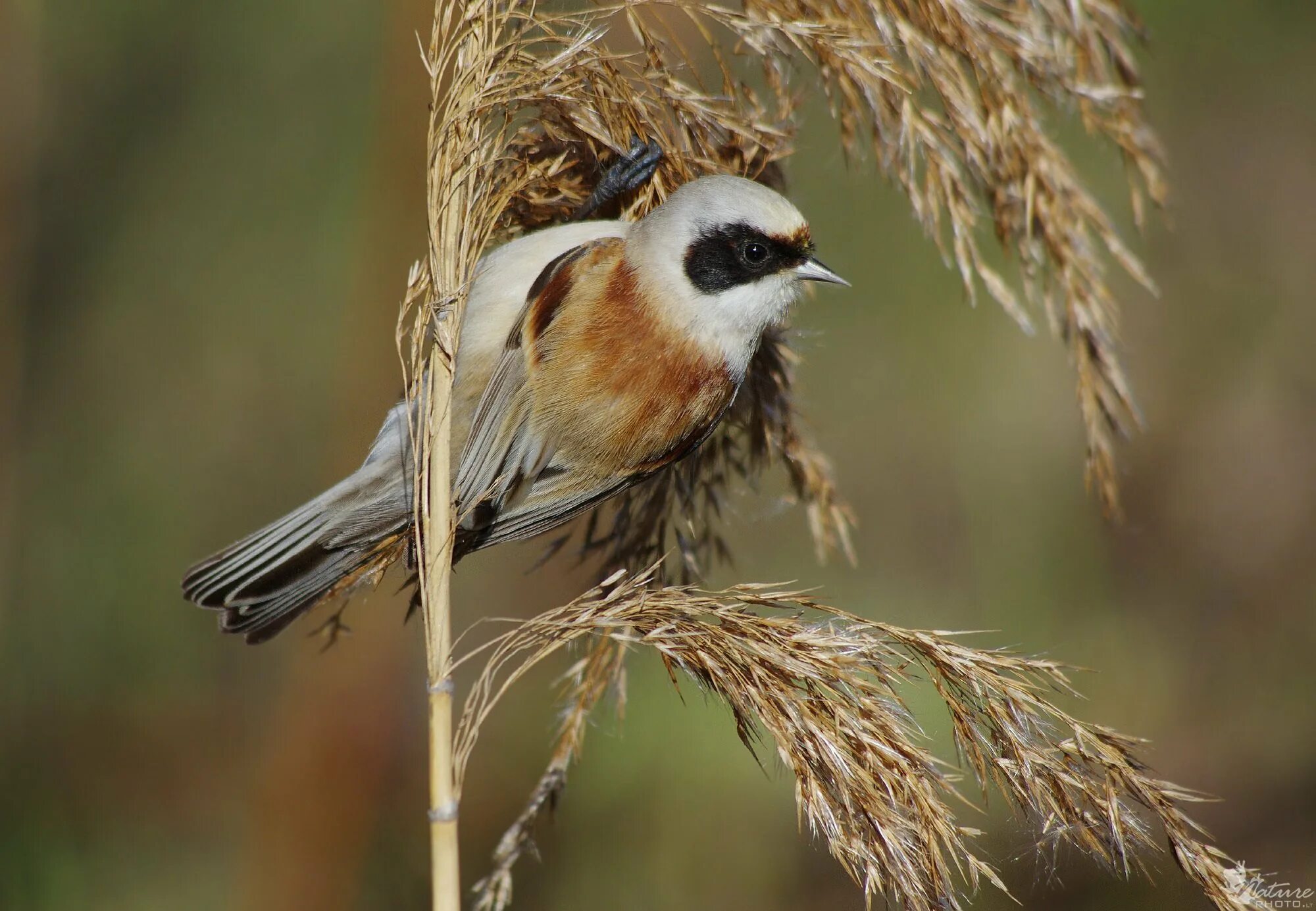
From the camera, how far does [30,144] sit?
3.20m

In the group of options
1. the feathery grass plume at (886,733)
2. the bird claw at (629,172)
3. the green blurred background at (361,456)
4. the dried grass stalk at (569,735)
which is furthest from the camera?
the green blurred background at (361,456)

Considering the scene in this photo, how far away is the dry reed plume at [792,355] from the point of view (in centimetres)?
143

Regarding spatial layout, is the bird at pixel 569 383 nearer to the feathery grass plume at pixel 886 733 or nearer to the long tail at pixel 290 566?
the long tail at pixel 290 566

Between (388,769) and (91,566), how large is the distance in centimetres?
109

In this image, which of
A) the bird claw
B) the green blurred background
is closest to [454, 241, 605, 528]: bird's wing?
the bird claw

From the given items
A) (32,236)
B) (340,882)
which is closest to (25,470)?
(32,236)

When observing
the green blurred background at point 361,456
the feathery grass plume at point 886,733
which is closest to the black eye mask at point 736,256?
the feathery grass plume at point 886,733

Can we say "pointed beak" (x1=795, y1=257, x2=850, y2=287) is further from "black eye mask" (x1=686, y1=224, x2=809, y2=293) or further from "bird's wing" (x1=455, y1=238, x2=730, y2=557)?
"bird's wing" (x1=455, y1=238, x2=730, y2=557)

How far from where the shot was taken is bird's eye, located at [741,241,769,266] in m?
2.03

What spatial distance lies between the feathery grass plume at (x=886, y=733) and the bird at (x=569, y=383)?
0.57 meters

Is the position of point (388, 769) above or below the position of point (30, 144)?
below

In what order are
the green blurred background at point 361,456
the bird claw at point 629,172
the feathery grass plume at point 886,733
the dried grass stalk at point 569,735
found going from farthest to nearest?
1. the green blurred background at point 361,456
2. the bird claw at point 629,172
3. the dried grass stalk at point 569,735
4. the feathery grass plume at point 886,733

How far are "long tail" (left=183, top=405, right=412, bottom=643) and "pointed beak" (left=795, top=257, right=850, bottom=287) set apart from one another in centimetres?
78

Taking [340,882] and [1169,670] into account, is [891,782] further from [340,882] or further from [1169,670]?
[1169,670]
